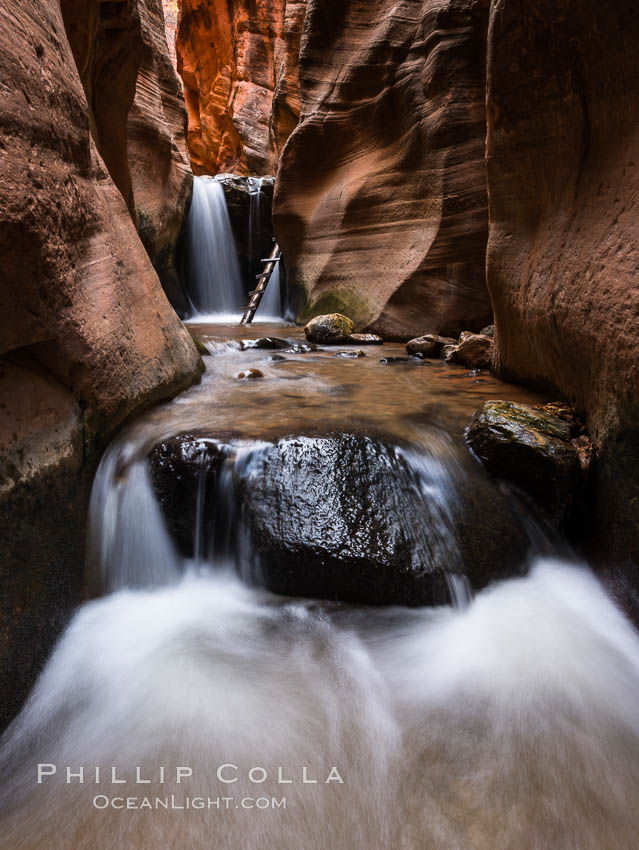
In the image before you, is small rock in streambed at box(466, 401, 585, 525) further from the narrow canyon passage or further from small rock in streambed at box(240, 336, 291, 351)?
small rock in streambed at box(240, 336, 291, 351)

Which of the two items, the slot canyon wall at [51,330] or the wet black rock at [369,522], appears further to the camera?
the wet black rock at [369,522]

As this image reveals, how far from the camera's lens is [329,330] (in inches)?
279

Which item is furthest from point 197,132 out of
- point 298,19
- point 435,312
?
point 435,312

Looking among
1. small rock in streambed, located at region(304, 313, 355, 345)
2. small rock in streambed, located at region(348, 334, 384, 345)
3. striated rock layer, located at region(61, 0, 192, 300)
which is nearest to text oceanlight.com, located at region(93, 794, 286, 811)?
striated rock layer, located at region(61, 0, 192, 300)

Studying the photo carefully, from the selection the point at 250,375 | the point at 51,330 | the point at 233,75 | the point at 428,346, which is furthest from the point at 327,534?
the point at 233,75

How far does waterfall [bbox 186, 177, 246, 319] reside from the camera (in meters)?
12.2

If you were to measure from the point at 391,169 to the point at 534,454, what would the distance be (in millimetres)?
6752

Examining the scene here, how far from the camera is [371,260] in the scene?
26.3ft

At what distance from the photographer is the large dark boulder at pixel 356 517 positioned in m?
2.21

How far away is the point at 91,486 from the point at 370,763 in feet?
5.79

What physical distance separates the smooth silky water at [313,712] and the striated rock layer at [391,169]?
5016 mm

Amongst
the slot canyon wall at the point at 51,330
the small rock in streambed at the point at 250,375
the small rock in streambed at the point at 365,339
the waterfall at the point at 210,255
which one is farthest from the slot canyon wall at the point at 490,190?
the waterfall at the point at 210,255

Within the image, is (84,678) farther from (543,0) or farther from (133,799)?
(543,0)

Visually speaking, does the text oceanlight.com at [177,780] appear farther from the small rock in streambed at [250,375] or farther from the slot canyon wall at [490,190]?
the small rock in streambed at [250,375]
